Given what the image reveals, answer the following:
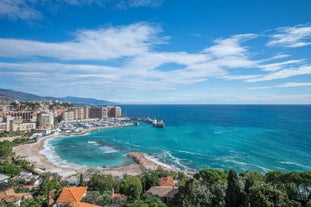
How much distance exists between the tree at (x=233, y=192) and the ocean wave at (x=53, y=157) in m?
32.1

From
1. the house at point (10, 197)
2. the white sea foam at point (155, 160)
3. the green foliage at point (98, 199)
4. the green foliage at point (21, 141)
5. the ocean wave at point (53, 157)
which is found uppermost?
the green foliage at point (98, 199)

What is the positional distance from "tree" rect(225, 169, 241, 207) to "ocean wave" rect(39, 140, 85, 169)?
3213cm

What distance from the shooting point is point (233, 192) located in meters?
16.4

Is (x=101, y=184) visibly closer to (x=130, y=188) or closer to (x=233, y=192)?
(x=130, y=188)

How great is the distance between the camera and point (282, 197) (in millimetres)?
14711

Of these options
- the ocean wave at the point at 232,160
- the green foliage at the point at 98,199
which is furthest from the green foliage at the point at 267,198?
the ocean wave at the point at 232,160

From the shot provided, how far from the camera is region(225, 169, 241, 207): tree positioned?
16.3 meters

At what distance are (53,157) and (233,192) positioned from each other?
140 ft

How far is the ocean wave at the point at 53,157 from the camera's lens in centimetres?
4389

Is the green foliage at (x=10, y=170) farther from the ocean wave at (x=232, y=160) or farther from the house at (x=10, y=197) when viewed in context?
the ocean wave at (x=232, y=160)

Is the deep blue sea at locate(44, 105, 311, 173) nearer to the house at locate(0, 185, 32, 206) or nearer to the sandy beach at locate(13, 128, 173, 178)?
the sandy beach at locate(13, 128, 173, 178)

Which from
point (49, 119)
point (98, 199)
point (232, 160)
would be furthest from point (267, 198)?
point (49, 119)

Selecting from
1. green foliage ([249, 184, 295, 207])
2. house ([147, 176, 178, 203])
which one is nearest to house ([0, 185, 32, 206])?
house ([147, 176, 178, 203])

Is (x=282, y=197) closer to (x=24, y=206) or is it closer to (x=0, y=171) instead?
(x=24, y=206)
